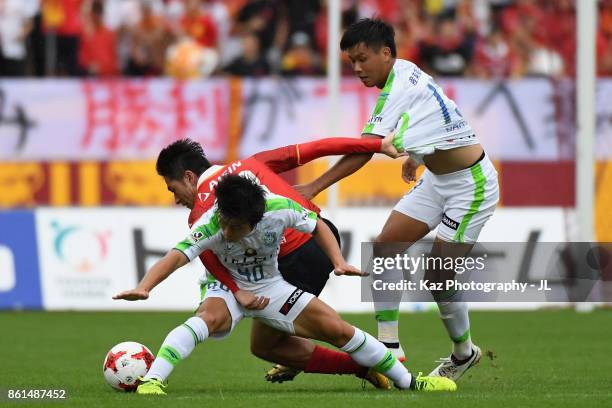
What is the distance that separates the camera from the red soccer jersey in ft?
28.3

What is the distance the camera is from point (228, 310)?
28.2 ft

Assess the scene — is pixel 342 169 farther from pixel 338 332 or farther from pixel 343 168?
pixel 338 332

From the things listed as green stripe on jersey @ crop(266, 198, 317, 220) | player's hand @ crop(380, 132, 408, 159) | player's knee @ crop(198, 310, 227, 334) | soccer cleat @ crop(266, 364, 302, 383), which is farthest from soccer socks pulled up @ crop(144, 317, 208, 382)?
player's hand @ crop(380, 132, 408, 159)

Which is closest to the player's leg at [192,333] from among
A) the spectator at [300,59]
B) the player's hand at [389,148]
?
the player's hand at [389,148]

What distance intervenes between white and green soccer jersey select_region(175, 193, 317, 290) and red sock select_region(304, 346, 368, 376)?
77 centimetres

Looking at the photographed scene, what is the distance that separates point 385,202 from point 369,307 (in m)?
2.54

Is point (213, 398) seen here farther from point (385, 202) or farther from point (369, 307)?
point (385, 202)

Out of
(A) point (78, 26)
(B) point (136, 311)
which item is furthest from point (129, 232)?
(A) point (78, 26)

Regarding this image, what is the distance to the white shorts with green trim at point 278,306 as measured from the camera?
850cm

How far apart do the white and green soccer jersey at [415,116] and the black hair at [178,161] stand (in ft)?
3.87

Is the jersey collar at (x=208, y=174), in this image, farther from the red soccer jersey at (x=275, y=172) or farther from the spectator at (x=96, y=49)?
the spectator at (x=96, y=49)

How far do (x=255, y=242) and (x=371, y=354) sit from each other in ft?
3.44

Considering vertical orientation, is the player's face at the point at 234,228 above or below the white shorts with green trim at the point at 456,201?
above

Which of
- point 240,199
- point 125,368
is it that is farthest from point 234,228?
point 125,368
